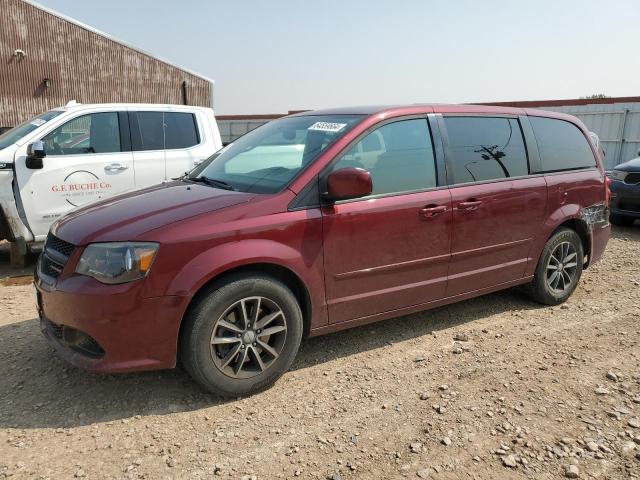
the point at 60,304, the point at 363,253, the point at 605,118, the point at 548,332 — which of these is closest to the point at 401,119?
the point at 363,253

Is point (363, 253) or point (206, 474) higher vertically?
point (363, 253)

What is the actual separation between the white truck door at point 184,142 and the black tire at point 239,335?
3.91 m

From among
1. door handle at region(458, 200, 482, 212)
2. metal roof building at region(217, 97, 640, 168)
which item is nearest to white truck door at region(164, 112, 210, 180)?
door handle at region(458, 200, 482, 212)

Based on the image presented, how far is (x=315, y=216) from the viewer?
329 centimetres

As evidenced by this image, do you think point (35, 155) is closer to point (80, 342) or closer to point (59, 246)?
point (59, 246)

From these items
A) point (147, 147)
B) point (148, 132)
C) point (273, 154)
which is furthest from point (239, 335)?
point (148, 132)

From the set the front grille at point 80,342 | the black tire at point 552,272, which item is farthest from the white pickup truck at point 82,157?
the black tire at point 552,272

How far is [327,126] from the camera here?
12.3ft

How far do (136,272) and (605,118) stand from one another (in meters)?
15.8

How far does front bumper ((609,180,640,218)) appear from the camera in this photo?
8.48 m

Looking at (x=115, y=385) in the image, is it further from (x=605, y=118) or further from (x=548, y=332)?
(x=605, y=118)

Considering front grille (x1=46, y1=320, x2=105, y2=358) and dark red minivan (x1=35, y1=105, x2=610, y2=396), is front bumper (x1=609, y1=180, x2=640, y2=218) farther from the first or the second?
front grille (x1=46, y1=320, x2=105, y2=358)

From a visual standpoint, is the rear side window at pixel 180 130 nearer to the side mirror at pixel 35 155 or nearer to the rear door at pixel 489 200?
the side mirror at pixel 35 155

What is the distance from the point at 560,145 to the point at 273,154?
2.79m
